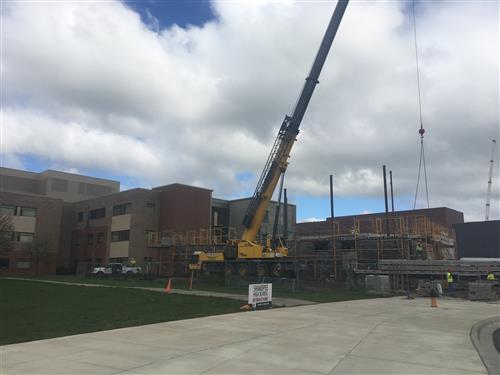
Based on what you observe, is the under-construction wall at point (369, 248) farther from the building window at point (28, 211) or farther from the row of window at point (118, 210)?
the building window at point (28, 211)

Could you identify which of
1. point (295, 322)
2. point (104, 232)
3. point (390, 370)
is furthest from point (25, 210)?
point (390, 370)

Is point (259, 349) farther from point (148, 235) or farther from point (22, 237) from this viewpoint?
point (22, 237)

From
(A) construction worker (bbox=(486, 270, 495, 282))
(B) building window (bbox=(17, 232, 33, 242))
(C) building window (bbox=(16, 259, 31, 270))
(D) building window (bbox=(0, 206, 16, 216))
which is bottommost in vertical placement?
(A) construction worker (bbox=(486, 270, 495, 282))

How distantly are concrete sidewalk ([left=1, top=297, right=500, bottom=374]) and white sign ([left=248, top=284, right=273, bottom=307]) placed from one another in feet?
11.8

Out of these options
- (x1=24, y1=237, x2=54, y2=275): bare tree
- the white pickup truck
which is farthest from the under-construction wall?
(x1=24, y1=237, x2=54, y2=275): bare tree

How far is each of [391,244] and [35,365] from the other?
32.9 metres

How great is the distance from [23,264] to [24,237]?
3.76 meters

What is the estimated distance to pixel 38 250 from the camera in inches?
2422

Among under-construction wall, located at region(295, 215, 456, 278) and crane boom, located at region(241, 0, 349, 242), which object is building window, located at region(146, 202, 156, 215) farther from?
crane boom, located at region(241, 0, 349, 242)

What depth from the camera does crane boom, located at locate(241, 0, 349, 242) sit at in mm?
29567

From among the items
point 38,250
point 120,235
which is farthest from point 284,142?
point 38,250

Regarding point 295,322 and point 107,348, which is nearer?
point 107,348

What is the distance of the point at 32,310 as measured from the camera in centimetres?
1695

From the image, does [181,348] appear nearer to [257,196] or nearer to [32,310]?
[32,310]
